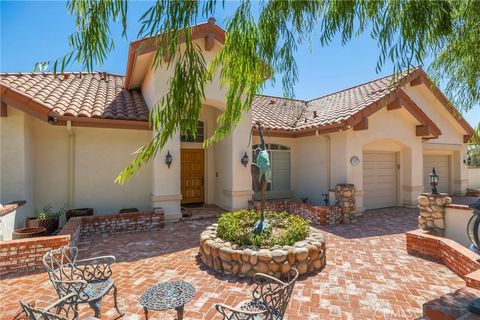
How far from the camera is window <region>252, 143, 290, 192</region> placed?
43.4 ft

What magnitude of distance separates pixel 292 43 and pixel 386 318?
4.43 metres

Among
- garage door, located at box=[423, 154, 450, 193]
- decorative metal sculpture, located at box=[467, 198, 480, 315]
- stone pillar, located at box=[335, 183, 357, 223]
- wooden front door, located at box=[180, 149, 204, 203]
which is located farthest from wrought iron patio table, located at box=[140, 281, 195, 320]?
garage door, located at box=[423, 154, 450, 193]

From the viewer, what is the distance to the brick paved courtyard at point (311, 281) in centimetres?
407

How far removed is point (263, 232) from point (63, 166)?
8.25 m

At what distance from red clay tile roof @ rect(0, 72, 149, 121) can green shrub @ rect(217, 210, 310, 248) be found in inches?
225

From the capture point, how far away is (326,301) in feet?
14.2

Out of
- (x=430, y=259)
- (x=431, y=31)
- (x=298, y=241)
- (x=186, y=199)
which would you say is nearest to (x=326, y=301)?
(x=298, y=241)

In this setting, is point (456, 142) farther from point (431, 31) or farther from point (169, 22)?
point (169, 22)

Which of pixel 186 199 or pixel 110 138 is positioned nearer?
pixel 110 138

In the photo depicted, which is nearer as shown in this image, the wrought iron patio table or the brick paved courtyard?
the wrought iron patio table

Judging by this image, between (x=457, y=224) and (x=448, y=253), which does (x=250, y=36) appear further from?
(x=457, y=224)

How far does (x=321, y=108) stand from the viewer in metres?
14.7

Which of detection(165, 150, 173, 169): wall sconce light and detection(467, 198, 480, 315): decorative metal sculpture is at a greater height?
detection(165, 150, 173, 169): wall sconce light

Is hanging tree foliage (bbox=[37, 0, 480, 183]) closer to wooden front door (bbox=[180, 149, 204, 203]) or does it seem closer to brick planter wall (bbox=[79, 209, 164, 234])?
brick planter wall (bbox=[79, 209, 164, 234])
